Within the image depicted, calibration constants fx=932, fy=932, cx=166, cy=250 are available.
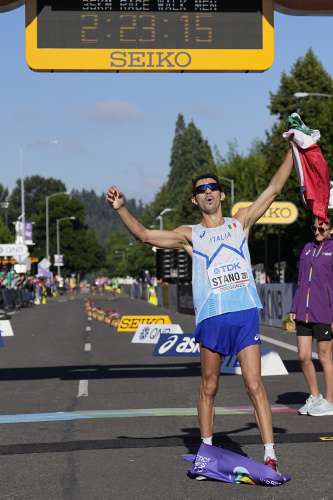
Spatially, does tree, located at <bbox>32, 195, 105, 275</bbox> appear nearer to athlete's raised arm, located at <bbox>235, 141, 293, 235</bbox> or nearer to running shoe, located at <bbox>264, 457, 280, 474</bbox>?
athlete's raised arm, located at <bbox>235, 141, 293, 235</bbox>

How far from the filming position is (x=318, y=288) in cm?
925

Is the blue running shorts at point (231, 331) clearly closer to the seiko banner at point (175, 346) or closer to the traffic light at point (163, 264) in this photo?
the seiko banner at point (175, 346)

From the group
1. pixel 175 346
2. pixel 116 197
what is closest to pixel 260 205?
pixel 116 197

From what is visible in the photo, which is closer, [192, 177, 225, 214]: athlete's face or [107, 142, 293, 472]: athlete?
[107, 142, 293, 472]: athlete

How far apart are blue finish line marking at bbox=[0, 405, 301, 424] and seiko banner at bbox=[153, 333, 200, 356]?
685 centimetres

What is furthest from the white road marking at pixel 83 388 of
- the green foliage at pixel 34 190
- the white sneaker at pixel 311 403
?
the green foliage at pixel 34 190

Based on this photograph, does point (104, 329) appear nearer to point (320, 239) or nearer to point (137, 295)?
point (320, 239)

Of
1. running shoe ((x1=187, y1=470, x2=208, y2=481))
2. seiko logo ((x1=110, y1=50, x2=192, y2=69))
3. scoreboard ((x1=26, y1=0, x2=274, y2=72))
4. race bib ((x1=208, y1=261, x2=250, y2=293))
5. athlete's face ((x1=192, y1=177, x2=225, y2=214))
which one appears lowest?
running shoe ((x1=187, y1=470, x2=208, y2=481))

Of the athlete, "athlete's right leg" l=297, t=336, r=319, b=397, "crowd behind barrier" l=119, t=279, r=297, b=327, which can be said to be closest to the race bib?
the athlete

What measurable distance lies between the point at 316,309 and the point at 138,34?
4.78 metres

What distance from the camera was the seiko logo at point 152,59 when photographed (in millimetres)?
12109

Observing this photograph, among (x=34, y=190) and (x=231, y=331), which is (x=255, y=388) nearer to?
(x=231, y=331)

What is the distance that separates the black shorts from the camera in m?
9.21

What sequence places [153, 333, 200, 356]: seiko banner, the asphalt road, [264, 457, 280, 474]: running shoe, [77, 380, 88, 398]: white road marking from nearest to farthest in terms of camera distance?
the asphalt road < [264, 457, 280, 474]: running shoe < [77, 380, 88, 398]: white road marking < [153, 333, 200, 356]: seiko banner
